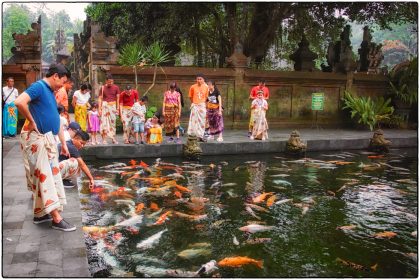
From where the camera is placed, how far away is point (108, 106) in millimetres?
10922

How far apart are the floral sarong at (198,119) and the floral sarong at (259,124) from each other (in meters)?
1.60

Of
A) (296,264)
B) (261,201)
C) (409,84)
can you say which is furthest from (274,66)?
(296,264)

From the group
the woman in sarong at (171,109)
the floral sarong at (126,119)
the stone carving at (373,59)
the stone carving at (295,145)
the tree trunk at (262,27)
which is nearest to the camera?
the floral sarong at (126,119)

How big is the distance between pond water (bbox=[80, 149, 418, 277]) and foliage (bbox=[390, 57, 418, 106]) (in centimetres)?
742

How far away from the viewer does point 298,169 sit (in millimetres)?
9852

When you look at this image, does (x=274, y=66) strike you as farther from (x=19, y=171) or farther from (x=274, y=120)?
(x=19, y=171)

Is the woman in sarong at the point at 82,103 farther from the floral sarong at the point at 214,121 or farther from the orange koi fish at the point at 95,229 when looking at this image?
the orange koi fish at the point at 95,229

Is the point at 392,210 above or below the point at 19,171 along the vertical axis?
below

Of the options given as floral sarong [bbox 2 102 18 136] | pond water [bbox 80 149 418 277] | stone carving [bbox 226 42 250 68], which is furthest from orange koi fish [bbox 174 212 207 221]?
stone carving [bbox 226 42 250 68]

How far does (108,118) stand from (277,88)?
7.37 metres

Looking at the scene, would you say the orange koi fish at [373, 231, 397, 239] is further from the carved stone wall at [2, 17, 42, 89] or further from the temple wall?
the carved stone wall at [2, 17, 42, 89]

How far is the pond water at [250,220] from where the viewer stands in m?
4.61

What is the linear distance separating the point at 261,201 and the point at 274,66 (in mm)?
26501

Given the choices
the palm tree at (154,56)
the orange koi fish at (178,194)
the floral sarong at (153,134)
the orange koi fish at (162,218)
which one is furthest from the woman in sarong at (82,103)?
the orange koi fish at (162,218)
